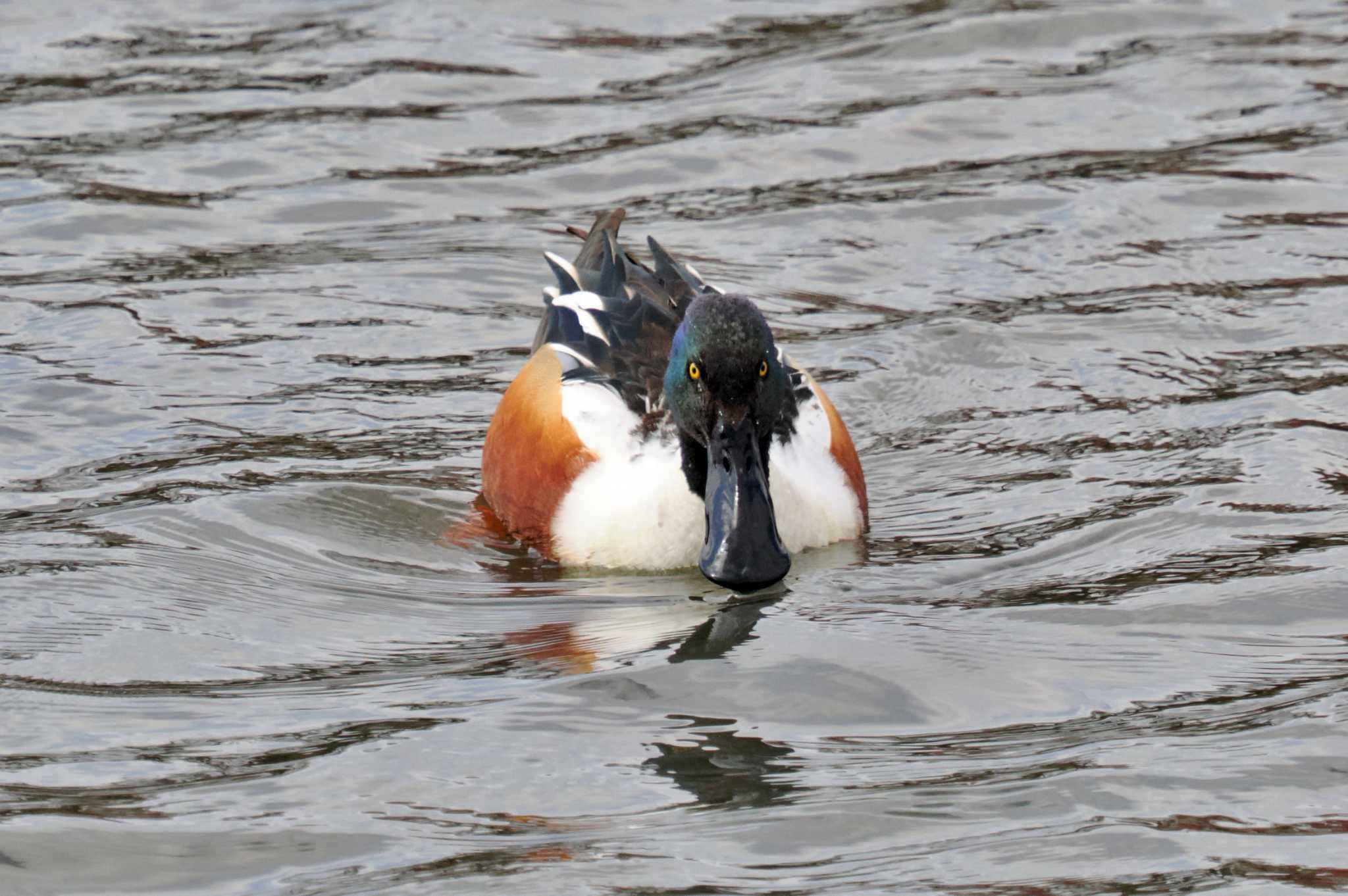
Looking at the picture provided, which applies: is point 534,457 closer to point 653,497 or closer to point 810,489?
point 653,497

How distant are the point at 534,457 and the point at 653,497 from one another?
0.67 meters

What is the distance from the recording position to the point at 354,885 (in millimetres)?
4895

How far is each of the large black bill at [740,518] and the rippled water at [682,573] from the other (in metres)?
0.19

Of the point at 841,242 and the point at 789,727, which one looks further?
the point at 841,242

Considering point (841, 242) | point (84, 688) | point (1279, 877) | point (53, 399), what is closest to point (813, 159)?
→ point (841, 242)

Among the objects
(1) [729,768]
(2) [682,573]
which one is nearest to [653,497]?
(2) [682,573]

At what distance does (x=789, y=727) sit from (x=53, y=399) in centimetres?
431

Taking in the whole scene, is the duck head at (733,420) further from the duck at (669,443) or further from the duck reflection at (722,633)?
the duck reflection at (722,633)

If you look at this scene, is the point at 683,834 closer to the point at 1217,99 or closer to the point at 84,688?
the point at 84,688

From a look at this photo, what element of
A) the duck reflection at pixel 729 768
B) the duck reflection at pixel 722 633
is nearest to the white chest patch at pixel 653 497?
the duck reflection at pixel 722 633

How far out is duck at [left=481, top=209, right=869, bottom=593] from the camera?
6.77 meters

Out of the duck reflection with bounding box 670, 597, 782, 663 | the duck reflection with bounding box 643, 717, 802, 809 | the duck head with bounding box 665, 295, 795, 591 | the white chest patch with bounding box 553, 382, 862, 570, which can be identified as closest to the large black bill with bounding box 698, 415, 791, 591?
the duck head with bounding box 665, 295, 795, 591

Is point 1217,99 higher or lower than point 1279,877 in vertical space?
higher

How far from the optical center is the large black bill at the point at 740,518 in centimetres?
663
